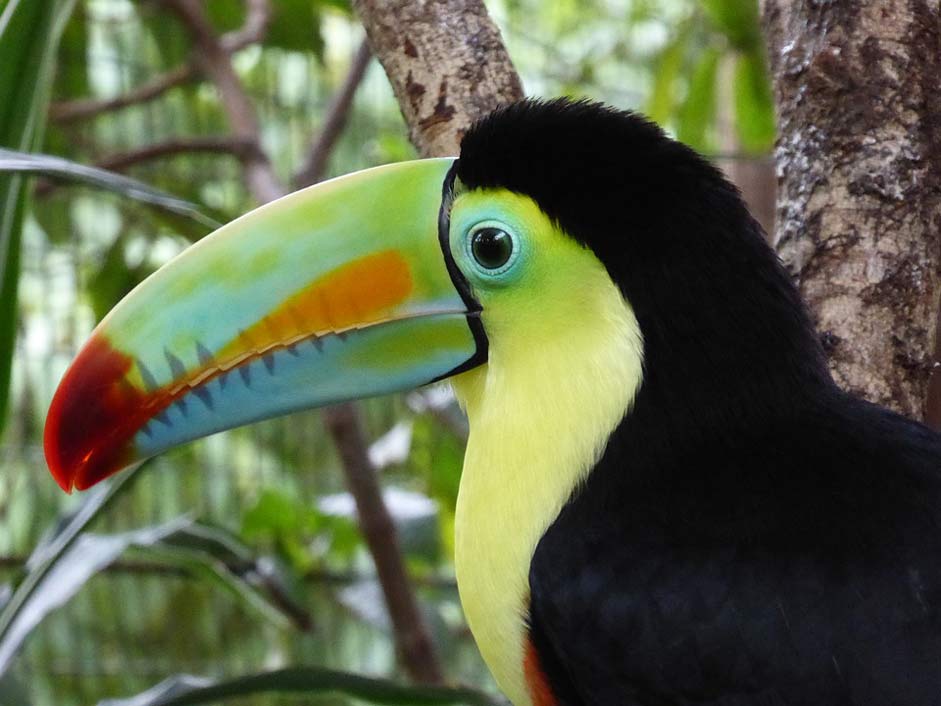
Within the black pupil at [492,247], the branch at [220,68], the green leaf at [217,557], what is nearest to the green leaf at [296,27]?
the branch at [220,68]

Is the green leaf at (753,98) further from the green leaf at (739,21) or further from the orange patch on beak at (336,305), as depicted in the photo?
the orange patch on beak at (336,305)

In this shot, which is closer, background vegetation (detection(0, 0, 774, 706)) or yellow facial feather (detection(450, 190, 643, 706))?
yellow facial feather (detection(450, 190, 643, 706))

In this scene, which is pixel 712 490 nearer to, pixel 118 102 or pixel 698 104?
pixel 698 104

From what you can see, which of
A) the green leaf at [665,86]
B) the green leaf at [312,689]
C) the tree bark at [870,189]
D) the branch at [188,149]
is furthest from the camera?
the green leaf at [665,86]

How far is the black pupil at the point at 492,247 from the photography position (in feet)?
4.00

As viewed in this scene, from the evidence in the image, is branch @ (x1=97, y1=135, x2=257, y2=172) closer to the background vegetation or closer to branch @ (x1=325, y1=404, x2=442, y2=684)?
the background vegetation

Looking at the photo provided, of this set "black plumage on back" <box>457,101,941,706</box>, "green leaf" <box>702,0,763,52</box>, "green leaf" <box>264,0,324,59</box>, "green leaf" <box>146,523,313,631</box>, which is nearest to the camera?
"black plumage on back" <box>457,101,941,706</box>

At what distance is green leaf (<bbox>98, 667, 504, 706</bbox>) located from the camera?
155 cm

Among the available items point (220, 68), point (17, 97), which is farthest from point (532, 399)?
point (220, 68)

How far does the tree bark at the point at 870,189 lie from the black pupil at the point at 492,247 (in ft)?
1.19

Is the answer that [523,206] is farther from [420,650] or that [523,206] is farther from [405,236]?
[420,650]

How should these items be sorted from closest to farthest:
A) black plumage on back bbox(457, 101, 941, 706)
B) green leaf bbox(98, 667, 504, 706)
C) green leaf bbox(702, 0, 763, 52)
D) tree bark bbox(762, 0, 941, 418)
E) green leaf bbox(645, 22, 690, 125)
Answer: black plumage on back bbox(457, 101, 941, 706) → tree bark bbox(762, 0, 941, 418) → green leaf bbox(98, 667, 504, 706) → green leaf bbox(702, 0, 763, 52) → green leaf bbox(645, 22, 690, 125)

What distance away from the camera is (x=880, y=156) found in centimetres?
138

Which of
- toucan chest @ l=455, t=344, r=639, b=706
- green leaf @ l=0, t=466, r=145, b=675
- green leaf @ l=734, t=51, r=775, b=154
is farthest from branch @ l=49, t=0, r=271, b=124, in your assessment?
toucan chest @ l=455, t=344, r=639, b=706
